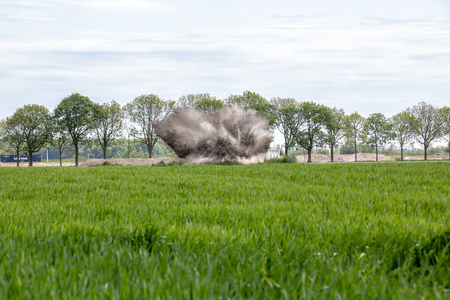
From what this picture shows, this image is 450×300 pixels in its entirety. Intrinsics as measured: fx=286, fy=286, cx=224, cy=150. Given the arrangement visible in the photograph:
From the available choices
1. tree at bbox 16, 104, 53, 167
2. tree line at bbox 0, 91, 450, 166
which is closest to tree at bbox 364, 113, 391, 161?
tree line at bbox 0, 91, 450, 166

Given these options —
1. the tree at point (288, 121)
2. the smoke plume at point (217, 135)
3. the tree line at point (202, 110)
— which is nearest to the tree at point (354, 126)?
the tree line at point (202, 110)

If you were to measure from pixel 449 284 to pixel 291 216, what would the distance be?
1.72m

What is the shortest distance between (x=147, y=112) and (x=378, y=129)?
4240 cm

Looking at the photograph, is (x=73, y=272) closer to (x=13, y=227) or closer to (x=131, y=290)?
(x=131, y=290)

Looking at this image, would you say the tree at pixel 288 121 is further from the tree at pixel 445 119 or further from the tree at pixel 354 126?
the tree at pixel 445 119

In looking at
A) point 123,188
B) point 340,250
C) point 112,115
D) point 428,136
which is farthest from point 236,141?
point 428,136

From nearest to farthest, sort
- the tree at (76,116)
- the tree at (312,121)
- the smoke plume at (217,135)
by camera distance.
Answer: the smoke plume at (217,135) < the tree at (76,116) < the tree at (312,121)

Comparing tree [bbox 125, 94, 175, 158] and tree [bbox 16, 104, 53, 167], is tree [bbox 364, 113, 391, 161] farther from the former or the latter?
tree [bbox 16, 104, 53, 167]

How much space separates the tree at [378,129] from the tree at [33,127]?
5453 centimetres

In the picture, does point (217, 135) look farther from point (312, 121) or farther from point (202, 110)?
point (312, 121)

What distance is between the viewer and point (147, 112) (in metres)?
47.0

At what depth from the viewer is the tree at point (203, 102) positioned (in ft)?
144

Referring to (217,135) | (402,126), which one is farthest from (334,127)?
(217,135)

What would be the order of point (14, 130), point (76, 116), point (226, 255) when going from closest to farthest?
point (226, 255)
point (76, 116)
point (14, 130)
